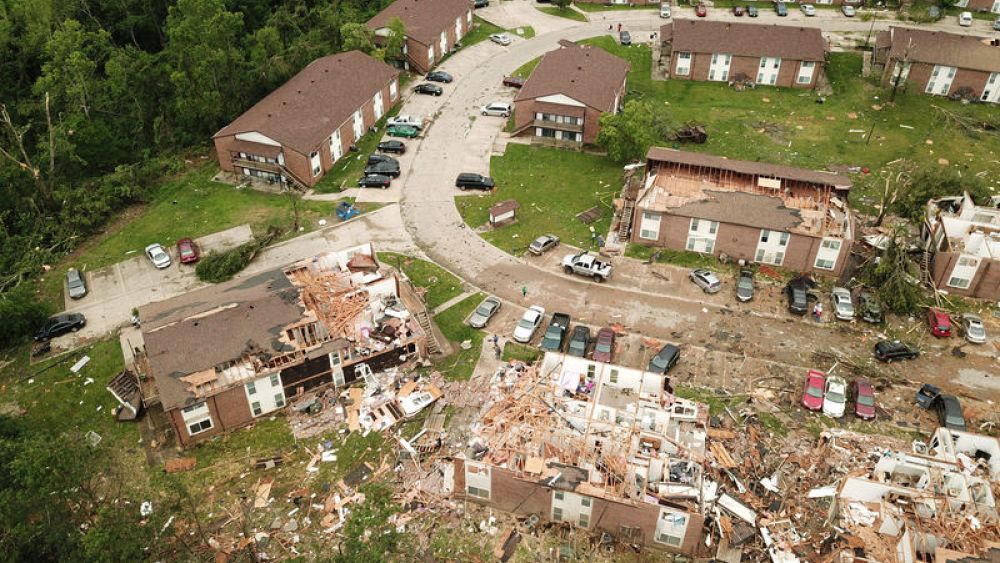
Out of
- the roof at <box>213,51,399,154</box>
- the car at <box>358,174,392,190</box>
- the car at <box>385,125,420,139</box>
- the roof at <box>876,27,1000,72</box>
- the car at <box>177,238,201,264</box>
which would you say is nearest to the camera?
the car at <box>177,238,201,264</box>

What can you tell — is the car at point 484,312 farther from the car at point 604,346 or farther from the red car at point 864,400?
the red car at point 864,400

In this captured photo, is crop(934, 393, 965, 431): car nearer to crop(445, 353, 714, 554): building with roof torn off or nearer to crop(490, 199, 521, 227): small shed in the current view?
A: crop(445, 353, 714, 554): building with roof torn off

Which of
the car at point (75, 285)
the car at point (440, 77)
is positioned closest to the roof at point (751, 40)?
the car at point (440, 77)

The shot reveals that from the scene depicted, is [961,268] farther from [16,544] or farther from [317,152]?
[16,544]

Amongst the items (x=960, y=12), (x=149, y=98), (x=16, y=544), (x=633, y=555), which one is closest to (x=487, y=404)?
(x=633, y=555)

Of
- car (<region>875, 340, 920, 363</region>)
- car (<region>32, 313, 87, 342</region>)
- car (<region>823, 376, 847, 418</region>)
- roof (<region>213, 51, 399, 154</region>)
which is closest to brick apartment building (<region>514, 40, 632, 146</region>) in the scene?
roof (<region>213, 51, 399, 154</region>)

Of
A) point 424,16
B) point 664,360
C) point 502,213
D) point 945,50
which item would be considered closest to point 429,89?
point 424,16
